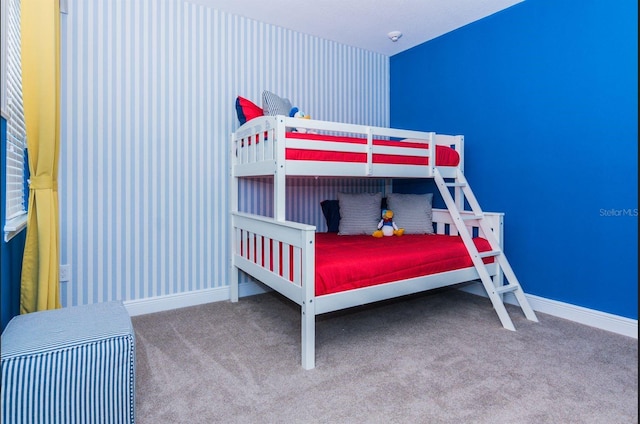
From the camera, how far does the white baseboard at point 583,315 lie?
2.28 metres

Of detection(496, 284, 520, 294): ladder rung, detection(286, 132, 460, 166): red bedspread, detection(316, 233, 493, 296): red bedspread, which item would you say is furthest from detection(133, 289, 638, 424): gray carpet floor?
detection(286, 132, 460, 166): red bedspread

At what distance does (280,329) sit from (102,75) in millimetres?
2062

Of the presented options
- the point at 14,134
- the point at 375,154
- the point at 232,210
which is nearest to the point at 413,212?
the point at 375,154

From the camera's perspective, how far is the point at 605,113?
2.36 metres

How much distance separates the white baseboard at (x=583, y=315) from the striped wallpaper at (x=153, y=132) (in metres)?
2.06

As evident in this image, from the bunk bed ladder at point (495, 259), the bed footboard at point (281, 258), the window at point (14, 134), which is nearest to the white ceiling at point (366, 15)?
the bunk bed ladder at point (495, 259)

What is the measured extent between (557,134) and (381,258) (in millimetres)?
1588

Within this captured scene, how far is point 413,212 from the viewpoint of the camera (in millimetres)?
3180

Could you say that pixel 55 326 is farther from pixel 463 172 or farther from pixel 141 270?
pixel 463 172

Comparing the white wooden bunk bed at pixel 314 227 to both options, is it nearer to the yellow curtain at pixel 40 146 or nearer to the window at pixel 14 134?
the yellow curtain at pixel 40 146

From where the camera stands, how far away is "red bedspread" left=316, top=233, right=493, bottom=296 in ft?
6.61

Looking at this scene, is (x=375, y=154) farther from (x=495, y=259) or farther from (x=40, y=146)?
(x=40, y=146)

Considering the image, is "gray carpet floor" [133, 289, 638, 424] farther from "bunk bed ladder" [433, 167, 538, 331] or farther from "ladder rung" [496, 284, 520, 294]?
"ladder rung" [496, 284, 520, 294]

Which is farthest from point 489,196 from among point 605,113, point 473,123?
point 605,113
